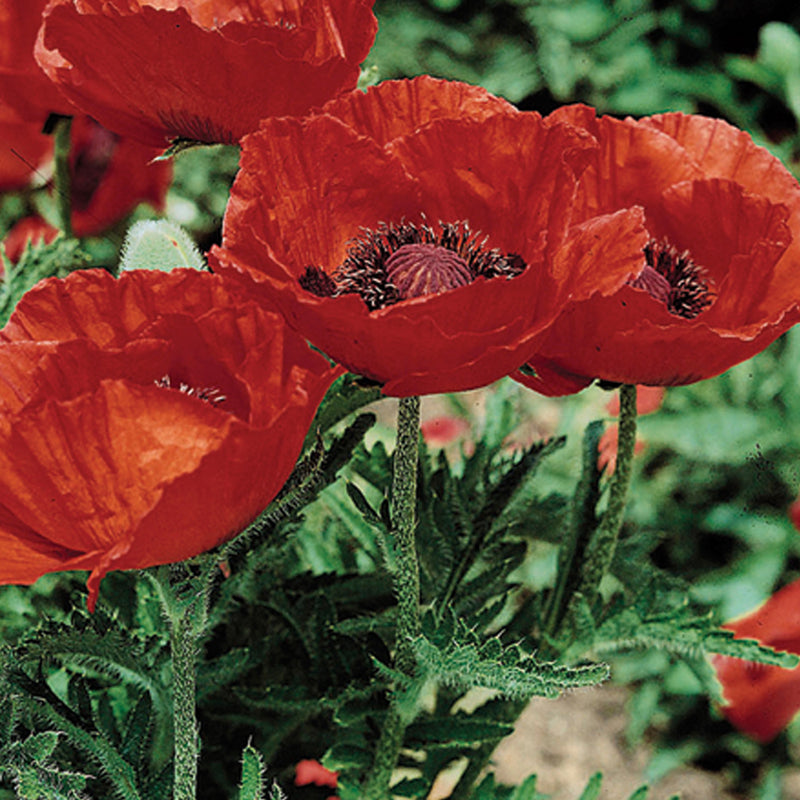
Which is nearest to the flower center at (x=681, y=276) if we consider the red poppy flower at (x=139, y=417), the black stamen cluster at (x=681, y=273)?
the black stamen cluster at (x=681, y=273)

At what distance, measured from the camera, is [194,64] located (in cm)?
56

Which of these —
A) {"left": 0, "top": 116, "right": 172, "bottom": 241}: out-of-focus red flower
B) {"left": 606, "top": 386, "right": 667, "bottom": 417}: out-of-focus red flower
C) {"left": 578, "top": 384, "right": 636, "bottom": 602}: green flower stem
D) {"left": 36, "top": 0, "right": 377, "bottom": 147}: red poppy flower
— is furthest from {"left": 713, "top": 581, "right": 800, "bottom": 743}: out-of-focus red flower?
{"left": 36, "top": 0, "right": 377, "bottom": 147}: red poppy flower

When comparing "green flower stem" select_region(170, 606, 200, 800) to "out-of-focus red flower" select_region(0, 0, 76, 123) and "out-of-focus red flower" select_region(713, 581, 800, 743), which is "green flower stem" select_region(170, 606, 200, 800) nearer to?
"out-of-focus red flower" select_region(0, 0, 76, 123)

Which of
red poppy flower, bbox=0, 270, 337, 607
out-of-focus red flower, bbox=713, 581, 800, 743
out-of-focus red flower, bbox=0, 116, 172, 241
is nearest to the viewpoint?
red poppy flower, bbox=0, 270, 337, 607

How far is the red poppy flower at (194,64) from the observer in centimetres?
55

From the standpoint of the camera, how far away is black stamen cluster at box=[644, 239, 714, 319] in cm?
69

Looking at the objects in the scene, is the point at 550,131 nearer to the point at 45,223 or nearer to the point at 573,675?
the point at 573,675

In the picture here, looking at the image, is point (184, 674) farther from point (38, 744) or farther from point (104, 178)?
point (104, 178)

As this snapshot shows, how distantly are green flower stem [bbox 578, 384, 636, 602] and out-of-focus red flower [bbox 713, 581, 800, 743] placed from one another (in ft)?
2.18

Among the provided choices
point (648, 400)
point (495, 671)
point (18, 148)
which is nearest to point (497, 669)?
point (495, 671)

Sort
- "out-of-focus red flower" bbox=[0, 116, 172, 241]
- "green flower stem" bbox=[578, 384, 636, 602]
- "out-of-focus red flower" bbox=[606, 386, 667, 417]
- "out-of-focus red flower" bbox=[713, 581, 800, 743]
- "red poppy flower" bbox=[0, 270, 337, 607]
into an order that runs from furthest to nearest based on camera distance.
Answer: "out-of-focus red flower" bbox=[606, 386, 667, 417] < "out-of-focus red flower" bbox=[713, 581, 800, 743] < "out-of-focus red flower" bbox=[0, 116, 172, 241] < "green flower stem" bbox=[578, 384, 636, 602] < "red poppy flower" bbox=[0, 270, 337, 607]

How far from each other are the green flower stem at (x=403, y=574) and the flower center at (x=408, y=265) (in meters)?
0.06

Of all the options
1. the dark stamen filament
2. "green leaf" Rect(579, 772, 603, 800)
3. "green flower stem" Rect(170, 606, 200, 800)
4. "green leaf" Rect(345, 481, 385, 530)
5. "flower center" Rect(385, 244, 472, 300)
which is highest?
"flower center" Rect(385, 244, 472, 300)

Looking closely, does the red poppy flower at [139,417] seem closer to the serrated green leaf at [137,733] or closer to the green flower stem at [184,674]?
the green flower stem at [184,674]
